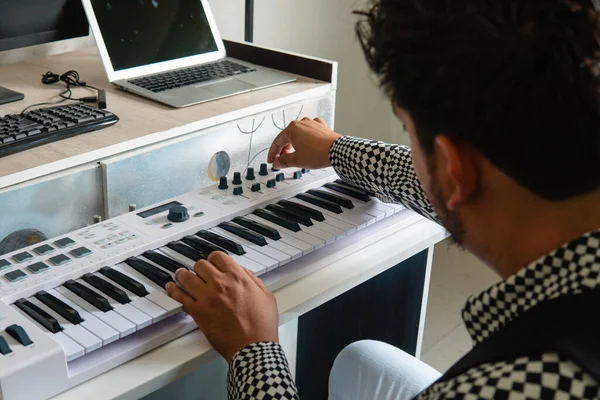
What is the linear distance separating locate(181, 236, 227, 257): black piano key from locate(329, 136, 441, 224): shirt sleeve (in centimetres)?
30

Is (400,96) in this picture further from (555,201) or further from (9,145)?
(9,145)

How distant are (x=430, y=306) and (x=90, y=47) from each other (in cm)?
124

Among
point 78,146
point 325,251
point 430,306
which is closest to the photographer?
point 325,251

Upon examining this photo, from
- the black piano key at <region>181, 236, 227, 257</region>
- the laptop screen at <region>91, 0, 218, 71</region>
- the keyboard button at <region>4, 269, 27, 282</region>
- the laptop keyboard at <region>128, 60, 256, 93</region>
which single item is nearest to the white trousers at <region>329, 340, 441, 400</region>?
the black piano key at <region>181, 236, 227, 257</region>

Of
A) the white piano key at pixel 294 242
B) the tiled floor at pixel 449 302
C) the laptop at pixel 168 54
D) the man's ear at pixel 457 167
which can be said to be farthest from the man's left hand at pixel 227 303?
the tiled floor at pixel 449 302

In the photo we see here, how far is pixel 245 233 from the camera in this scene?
3.51 ft

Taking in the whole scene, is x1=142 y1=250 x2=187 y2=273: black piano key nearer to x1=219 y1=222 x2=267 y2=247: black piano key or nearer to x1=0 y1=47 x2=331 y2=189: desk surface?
x1=219 y1=222 x2=267 y2=247: black piano key

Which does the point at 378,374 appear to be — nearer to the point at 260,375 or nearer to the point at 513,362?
the point at 260,375

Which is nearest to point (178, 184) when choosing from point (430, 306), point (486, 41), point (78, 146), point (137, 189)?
point (137, 189)

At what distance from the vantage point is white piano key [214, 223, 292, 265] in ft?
3.34

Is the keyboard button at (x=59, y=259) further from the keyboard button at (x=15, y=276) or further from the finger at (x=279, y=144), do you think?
the finger at (x=279, y=144)

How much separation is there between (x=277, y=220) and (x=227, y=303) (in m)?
0.23

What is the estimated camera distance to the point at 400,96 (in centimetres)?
68

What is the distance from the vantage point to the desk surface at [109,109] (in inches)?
45.5
